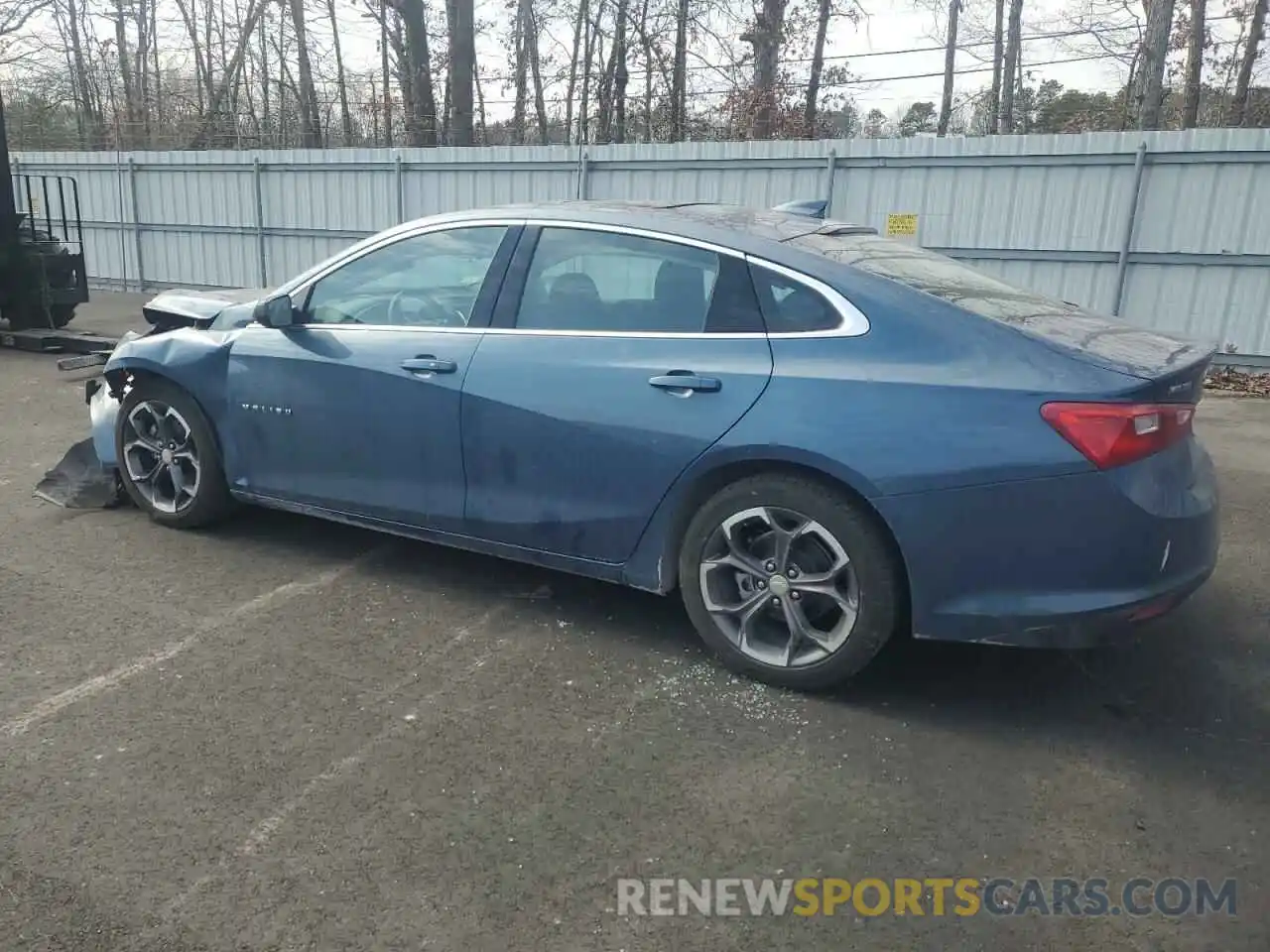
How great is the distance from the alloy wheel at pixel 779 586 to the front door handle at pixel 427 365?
1252mm

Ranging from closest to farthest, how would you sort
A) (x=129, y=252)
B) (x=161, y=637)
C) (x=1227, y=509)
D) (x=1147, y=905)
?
(x=1147, y=905) < (x=161, y=637) < (x=1227, y=509) < (x=129, y=252)

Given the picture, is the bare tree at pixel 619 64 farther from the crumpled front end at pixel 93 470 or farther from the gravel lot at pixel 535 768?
the gravel lot at pixel 535 768

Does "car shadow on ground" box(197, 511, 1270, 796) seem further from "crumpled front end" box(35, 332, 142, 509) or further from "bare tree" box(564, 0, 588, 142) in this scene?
"bare tree" box(564, 0, 588, 142)

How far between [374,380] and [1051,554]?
263 centimetres

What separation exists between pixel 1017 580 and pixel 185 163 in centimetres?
1748

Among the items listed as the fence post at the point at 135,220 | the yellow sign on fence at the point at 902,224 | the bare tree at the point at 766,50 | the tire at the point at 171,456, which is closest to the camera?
the tire at the point at 171,456

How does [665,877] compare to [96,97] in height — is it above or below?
below

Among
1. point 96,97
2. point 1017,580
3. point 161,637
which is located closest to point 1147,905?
point 1017,580

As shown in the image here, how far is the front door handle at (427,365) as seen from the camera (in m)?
3.98

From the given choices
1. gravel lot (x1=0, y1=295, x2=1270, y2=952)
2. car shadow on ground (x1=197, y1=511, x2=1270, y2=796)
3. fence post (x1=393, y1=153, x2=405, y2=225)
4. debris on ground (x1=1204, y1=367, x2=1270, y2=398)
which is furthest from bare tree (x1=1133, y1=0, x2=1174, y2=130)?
gravel lot (x1=0, y1=295, x2=1270, y2=952)

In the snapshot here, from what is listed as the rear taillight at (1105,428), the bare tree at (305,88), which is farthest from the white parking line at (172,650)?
the bare tree at (305,88)

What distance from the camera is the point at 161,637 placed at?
12.6 feet

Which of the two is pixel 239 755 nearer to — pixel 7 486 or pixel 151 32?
pixel 7 486

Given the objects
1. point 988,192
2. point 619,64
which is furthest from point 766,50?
point 988,192
